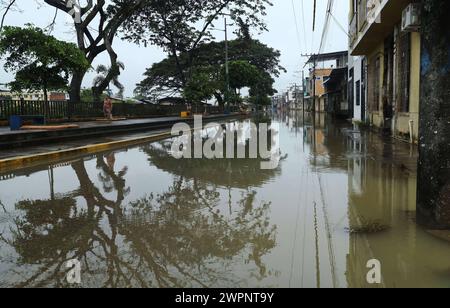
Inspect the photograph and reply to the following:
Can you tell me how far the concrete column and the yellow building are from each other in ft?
20.8

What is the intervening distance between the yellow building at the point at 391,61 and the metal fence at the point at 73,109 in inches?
483

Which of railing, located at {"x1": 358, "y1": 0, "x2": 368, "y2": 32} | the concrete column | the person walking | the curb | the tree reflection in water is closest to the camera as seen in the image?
the tree reflection in water

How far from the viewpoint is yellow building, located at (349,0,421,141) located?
1323cm

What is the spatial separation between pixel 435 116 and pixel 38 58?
12.4 m

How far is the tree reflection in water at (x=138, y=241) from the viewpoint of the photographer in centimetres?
345

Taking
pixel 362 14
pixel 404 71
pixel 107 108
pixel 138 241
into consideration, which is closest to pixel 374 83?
pixel 362 14

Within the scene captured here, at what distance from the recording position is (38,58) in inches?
533

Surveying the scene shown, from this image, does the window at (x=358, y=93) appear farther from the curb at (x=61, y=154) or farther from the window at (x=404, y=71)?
the curb at (x=61, y=154)

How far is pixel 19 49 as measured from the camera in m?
13.4

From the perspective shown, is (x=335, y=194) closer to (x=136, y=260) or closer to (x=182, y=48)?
(x=136, y=260)

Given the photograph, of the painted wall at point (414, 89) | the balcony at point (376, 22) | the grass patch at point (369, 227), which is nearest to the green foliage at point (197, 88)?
the balcony at point (376, 22)

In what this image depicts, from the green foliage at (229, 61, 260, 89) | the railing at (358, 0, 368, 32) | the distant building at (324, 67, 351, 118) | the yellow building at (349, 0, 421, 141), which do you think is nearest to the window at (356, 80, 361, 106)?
the yellow building at (349, 0, 421, 141)

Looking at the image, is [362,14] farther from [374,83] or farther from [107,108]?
[107,108]

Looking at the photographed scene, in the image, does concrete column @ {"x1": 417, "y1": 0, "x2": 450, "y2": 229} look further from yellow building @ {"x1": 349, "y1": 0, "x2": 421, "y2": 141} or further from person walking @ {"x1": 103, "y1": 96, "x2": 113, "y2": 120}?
Result: person walking @ {"x1": 103, "y1": 96, "x2": 113, "y2": 120}
